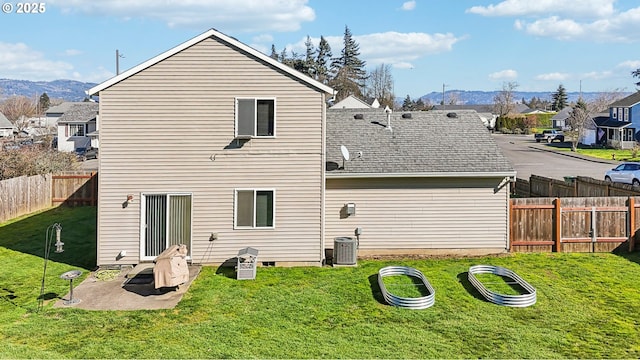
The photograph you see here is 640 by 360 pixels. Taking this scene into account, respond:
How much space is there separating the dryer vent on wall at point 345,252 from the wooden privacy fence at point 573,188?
979 centimetres

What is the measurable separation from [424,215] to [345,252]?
2.75 meters

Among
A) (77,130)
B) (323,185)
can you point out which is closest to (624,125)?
(323,185)

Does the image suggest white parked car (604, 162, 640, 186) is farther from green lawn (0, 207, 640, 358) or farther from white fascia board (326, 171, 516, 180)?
white fascia board (326, 171, 516, 180)

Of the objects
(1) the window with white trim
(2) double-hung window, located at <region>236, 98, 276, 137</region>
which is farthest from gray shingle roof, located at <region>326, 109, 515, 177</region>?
(1) the window with white trim

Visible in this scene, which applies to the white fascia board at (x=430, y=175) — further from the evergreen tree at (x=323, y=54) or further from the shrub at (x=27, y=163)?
the evergreen tree at (x=323, y=54)

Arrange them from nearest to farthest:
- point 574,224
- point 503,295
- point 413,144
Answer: point 503,295, point 574,224, point 413,144

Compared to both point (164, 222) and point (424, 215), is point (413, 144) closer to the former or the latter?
point (424, 215)

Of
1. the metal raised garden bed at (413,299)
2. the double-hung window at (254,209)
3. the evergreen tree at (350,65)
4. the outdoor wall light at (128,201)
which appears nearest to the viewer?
the metal raised garden bed at (413,299)

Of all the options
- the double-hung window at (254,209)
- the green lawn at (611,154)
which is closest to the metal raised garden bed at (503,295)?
the double-hung window at (254,209)

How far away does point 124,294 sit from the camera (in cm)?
1106

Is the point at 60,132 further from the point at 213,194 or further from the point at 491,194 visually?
the point at 491,194

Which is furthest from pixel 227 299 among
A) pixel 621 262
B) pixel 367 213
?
pixel 621 262

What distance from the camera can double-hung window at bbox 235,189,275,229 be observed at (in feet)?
43.6

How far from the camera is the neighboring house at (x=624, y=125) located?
50469mm
